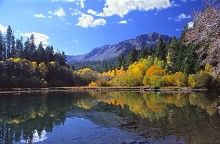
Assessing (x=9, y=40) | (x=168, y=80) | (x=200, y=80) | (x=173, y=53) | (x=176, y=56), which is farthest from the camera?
(x=9, y=40)

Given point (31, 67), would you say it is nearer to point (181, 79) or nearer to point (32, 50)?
point (32, 50)

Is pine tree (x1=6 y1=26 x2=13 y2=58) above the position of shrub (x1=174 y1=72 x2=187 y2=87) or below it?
above

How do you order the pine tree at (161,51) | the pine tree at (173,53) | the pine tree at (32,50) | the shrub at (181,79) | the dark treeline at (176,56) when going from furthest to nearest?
1. the pine tree at (32,50)
2. the pine tree at (161,51)
3. the pine tree at (173,53)
4. the dark treeline at (176,56)
5. the shrub at (181,79)

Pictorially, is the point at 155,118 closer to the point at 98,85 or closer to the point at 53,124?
the point at 53,124

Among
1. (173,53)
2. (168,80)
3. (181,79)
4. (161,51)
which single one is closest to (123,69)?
(161,51)

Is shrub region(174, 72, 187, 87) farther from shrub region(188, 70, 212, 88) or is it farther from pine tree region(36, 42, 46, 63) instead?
pine tree region(36, 42, 46, 63)

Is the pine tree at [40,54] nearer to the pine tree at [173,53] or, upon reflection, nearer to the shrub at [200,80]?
the pine tree at [173,53]

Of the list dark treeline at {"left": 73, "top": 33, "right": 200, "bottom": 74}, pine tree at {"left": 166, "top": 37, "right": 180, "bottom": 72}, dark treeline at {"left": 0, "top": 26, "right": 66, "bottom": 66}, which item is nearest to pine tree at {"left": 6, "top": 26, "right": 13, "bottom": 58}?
dark treeline at {"left": 0, "top": 26, "right": 66, "bottom": 66}

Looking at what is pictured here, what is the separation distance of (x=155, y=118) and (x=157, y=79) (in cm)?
6269

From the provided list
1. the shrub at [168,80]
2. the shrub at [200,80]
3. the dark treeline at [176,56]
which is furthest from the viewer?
the shrub at [168,80]

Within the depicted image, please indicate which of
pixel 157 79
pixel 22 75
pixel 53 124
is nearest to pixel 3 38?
pixel 22 75

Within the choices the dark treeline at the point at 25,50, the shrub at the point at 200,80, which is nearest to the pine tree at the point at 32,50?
the dark treeline at the point at 25,50

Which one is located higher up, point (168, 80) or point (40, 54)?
point (40, 54)

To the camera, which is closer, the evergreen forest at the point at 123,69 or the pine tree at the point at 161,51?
the evergreen forest at the point at 123,69
